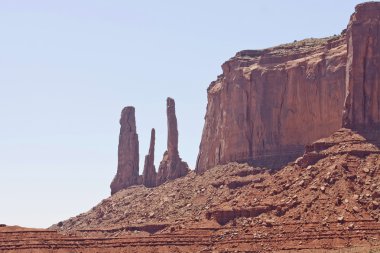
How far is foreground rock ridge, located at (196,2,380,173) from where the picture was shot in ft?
489

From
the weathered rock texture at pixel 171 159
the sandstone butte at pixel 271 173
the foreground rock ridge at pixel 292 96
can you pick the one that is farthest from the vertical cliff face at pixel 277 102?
the weathered rock texture at pixel 171 159

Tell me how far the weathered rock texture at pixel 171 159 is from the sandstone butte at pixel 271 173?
193mm

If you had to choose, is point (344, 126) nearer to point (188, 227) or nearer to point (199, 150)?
point (188, 227)

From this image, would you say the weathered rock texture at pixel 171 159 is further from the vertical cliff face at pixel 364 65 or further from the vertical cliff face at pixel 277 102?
the vertical cliff face at pixel 364 65

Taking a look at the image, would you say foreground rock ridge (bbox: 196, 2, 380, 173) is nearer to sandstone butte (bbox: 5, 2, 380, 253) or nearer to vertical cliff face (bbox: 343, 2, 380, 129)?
vertical cliff face (bbox: 343, 2, 380, 129)

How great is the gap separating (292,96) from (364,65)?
2241 cm

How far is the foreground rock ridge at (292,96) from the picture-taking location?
149000 millimetres

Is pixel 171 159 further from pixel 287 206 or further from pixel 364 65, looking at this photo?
pixel 287 206

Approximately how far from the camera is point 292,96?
171m

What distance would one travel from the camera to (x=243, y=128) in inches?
6998

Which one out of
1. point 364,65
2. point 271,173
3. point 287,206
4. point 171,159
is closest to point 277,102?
point 271,173

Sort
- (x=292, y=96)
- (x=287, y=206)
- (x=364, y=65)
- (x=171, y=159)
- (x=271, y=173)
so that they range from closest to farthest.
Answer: (x=287, y=206), (x=364, y=65), (x=271, y=173), (x=292, y=96), (x=171, y=159)

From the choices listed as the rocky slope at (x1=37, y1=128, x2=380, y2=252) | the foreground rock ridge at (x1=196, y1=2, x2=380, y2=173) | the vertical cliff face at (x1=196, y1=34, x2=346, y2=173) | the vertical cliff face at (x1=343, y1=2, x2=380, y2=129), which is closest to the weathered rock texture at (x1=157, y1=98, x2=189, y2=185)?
the foreground rock ridge at (x1=196, y1=2, x2=380, y2=173)

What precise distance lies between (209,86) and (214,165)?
1730 centimetres
